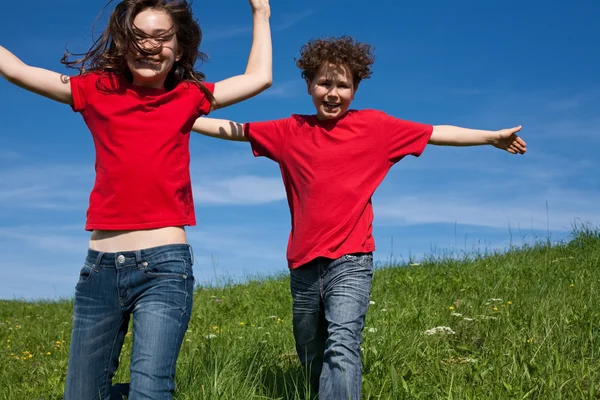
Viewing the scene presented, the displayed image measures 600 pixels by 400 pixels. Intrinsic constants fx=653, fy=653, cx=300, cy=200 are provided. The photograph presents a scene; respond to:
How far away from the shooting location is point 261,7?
11.7 feet

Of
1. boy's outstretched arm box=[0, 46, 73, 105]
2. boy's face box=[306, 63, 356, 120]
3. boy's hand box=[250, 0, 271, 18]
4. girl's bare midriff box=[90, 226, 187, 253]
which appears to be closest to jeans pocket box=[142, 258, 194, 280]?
girl's bare midriff box=[90, 226, 187, 253]

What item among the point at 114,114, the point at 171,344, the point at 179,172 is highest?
the point at 114,114

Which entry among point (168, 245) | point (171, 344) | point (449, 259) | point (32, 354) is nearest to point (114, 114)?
point (168, 245)

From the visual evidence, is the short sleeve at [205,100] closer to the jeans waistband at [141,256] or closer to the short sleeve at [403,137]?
the jeans waistband at [141,256]

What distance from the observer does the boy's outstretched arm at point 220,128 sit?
4.10 metres

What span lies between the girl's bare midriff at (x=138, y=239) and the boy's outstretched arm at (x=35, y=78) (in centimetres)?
76

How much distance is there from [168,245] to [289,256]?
1092 millimetres

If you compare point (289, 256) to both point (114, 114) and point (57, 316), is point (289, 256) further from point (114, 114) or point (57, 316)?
point (57, 316)

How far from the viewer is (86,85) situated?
329 centimetres

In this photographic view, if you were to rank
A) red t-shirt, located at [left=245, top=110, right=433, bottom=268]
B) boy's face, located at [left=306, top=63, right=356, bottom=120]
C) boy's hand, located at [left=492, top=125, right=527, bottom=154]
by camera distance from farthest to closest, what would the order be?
boy's hand, located at [left=492, top=125, right=527, bottom=154] < boy's face, located at [left=306, top=63, right=356, bottom=120] < red t-shirt, located at [left=245, top=110, right=433, bottom=268]

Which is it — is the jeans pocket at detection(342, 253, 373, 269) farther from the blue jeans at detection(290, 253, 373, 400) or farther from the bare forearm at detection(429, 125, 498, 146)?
the bare forearm at detection(429, 125, 498, 146)

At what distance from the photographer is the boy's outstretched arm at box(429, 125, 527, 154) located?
4.40m

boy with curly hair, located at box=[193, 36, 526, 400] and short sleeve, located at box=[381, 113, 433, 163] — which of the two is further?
short sleeve, located at box=[381, 113, 433, 163]

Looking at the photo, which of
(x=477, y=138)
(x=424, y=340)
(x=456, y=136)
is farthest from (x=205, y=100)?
(x=424, y=340)
